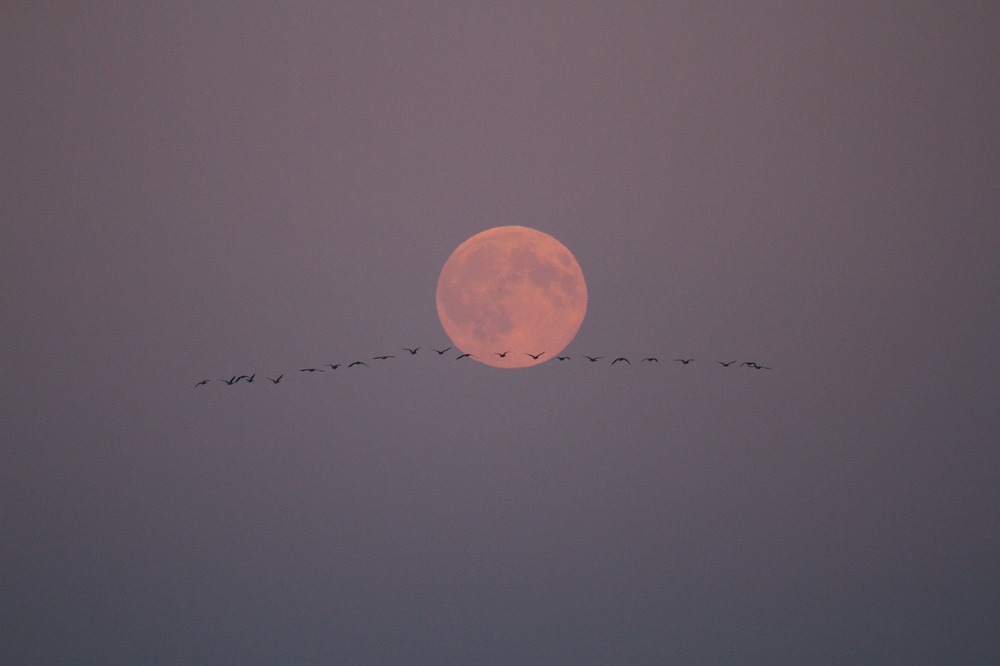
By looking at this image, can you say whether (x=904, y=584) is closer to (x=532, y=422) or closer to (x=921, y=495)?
(x=921, y=495)

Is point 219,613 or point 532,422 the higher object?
point 532,422

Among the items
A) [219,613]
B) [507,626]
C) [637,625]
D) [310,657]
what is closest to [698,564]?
[637,625]

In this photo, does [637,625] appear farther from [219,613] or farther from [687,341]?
[219,613]

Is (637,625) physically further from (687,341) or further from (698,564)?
(687,341)

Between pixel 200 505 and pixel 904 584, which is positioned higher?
pixel 200 505

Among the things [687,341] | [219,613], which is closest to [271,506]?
[219,613]

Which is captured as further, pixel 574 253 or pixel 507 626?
pixel 507 626

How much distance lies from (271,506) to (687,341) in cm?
2438

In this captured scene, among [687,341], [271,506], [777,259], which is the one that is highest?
[777,259]

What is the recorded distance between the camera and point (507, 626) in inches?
1775

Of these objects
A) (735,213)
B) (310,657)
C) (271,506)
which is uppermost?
(735,213)

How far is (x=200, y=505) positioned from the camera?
41531mm

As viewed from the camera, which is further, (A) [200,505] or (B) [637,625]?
(B) [637,625]

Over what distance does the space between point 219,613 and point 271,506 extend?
6228 millimetres
